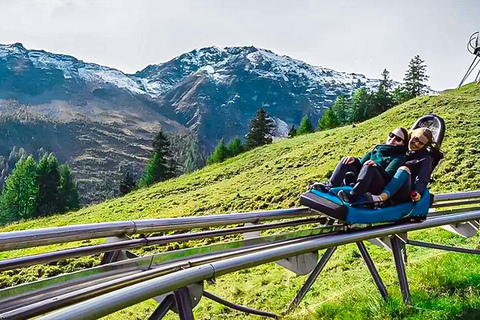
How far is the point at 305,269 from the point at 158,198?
122 ft

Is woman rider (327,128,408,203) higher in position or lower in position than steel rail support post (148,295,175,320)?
higher

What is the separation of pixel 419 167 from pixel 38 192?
63270mm

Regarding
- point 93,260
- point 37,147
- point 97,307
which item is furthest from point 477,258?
point 37,147

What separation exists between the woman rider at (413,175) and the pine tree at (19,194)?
63.4 meters

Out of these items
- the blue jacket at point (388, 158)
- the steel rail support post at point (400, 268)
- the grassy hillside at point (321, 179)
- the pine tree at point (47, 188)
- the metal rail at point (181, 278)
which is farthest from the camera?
the pine tree at point (47, 188)

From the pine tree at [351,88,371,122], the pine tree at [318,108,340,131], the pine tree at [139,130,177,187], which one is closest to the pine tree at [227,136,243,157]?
the pine tree at [139,130,177,187]

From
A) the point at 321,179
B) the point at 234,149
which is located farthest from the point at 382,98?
the point at 321,179

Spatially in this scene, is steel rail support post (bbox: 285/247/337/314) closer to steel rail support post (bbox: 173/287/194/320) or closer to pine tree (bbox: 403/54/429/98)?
steel rail support post (bbox: 173/287/194/320)

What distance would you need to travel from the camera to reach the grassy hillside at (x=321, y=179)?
4473 mm

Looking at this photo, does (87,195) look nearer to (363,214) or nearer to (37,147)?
(37,147)

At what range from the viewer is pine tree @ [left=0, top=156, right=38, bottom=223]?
6304cm

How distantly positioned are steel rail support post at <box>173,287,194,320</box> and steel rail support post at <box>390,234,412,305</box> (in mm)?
2417

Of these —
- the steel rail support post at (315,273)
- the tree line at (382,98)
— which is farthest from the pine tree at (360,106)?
the steel rail support post at (315,273)

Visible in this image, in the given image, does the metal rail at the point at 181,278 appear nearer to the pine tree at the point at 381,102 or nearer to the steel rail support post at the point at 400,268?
the steel rail support post at the point at 400,268
